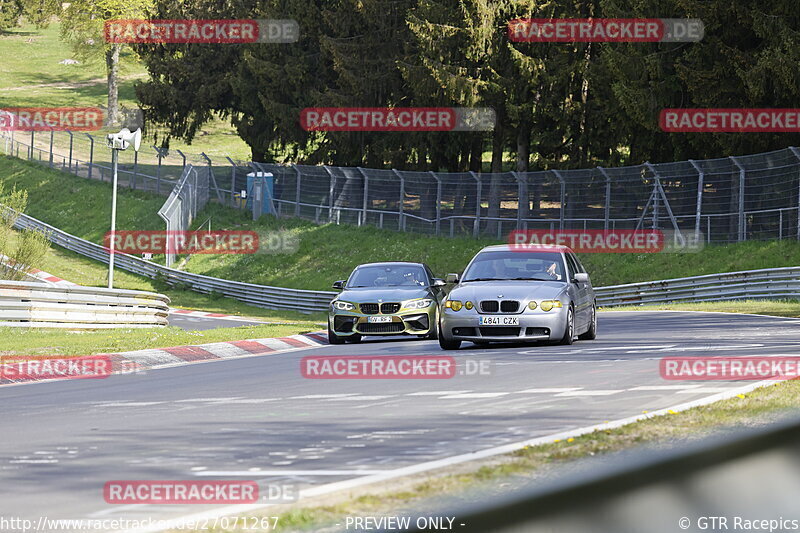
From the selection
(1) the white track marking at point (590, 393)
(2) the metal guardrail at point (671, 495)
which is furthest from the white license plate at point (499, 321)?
(2) the metal guardrail at point (671, 495)

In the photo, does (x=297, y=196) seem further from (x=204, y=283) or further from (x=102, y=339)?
(x=102, y=339)

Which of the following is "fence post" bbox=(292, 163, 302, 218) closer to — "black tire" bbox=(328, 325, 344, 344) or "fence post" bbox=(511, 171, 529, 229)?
"fence post" bbox=(511, 171, 529, 229)

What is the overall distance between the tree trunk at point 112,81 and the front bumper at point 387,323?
64.9m

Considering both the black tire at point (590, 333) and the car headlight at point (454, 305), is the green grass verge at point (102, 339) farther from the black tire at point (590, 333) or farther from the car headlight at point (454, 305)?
the black tire at point (590, 333)

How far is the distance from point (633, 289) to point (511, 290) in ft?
61.1

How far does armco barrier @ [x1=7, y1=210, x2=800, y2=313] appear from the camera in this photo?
101ft

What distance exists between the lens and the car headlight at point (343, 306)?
20.1m

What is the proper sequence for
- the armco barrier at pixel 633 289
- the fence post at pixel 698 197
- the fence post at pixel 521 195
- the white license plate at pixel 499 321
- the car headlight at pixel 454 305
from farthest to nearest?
the fence post at pixel 521 195
the fence post at pixel 698 197
the armco barrier at pixel 633 289
the car headlight at pixel 454 305
the white license plate at pixel 499 321

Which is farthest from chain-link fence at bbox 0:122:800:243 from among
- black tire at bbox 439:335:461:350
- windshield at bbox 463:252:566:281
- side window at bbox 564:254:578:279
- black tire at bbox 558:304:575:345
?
black tire at bbox 439:335:461:350

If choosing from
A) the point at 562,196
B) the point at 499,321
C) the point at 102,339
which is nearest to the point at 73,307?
the point at 102,339

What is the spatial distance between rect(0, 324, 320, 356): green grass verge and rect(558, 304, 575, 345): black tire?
6241mm

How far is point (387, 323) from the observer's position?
784 inches

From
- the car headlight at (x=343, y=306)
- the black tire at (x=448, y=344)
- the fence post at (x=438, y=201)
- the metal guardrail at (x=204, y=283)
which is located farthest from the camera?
the fence post at (x=438, y=201)

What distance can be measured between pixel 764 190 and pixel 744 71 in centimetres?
517
